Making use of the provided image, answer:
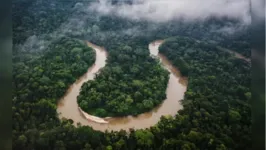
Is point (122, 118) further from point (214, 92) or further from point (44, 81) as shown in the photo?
point (214, 92)

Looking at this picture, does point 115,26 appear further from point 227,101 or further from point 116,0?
point 227,101

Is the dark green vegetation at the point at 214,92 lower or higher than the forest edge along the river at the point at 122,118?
higher

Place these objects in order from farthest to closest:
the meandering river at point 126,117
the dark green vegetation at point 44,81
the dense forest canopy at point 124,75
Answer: the meandering river at point 126,117 → the dark green vegetation at point 44,81 → the dense forest canopy at point 124,75

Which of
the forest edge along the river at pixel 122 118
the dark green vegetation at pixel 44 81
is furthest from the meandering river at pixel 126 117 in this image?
the dark green vegetation at pixel 44 81

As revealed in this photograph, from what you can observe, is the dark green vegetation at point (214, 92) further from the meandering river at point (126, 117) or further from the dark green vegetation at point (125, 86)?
the dark green vegetation at point (125, 86)

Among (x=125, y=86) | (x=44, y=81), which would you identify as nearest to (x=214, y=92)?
(x=125, y=86)
